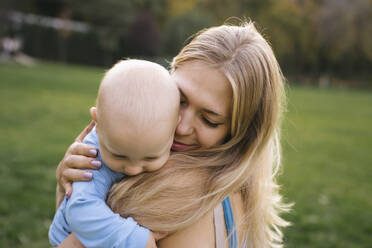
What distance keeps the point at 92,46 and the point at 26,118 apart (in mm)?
28470

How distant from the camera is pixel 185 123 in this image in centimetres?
187

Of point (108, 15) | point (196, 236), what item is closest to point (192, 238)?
point (196, 236)

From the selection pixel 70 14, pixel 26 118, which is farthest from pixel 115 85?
pixel 70 14

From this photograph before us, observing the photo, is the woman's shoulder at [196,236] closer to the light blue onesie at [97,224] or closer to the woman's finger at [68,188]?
the light blue onesie at [97,224]

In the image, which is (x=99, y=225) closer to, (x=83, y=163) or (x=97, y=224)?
(x=97, y=224)

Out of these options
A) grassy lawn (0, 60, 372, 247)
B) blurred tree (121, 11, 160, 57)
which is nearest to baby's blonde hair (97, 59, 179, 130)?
grassy lawn (0, 60, 372, 247)

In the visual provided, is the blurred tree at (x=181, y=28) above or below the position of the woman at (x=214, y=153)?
below

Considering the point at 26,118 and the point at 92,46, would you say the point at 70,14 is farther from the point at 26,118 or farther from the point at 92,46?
the point at 26,118

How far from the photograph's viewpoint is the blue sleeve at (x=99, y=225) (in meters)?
1.49

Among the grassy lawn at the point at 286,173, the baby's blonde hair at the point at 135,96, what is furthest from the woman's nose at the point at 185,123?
the grassy lawn at the point at 286,173

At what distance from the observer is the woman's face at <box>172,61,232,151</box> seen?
1.82 meters

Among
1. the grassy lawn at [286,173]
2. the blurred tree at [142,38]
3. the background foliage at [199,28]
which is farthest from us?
the blurred tree at [142,38]

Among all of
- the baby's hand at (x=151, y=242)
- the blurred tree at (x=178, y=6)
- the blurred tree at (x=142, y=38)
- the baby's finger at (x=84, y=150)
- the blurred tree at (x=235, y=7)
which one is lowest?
the blurred tree at (x=142, y=38)

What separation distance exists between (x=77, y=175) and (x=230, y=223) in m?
0.75
